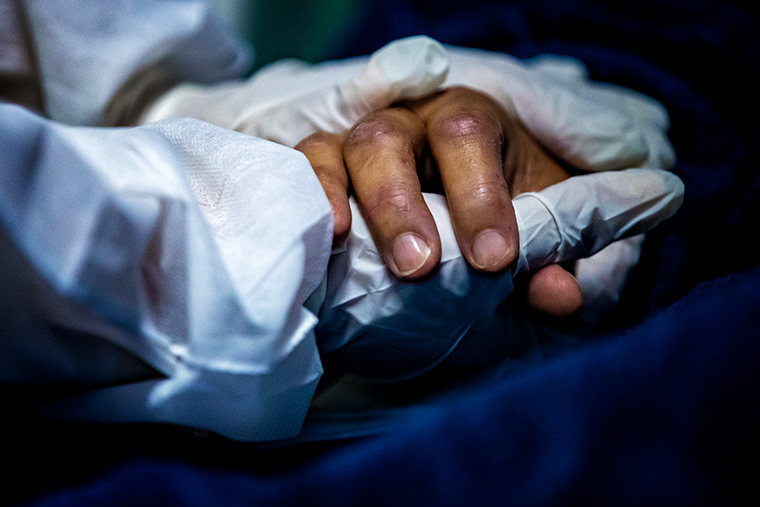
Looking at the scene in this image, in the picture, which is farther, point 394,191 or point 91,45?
point 91,45

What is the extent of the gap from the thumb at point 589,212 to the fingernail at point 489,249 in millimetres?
38

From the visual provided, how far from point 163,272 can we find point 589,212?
262 millimetres

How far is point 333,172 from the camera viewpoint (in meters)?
0.34

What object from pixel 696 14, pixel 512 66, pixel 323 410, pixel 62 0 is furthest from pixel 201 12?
pixel 696 14

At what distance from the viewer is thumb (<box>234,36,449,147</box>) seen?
395mm

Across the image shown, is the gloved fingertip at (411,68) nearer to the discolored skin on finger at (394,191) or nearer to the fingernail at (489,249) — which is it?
the discolored skin on finger at (394,191)

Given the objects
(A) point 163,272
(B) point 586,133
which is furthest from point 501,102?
(A) point 163,272

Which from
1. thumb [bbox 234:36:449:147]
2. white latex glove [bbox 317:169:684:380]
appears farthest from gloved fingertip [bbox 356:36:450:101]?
white latex glove [bbox 317:169:684:380]

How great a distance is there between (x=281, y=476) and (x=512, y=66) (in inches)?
16.9

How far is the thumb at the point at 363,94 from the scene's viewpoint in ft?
1.30

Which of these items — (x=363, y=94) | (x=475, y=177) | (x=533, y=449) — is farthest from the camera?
(x=363, y=94)

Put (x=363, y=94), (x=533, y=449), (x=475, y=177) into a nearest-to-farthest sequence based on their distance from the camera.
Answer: (x=533, y=449)
(x=475, y=177)
(x=363, y=94)

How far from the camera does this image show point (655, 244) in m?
0.43

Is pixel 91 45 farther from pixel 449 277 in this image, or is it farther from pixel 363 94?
pixel 449 277
